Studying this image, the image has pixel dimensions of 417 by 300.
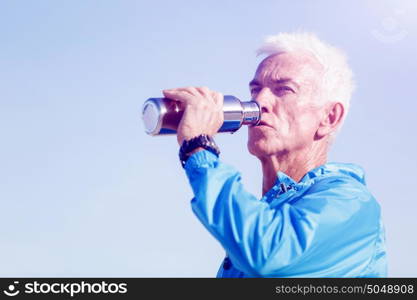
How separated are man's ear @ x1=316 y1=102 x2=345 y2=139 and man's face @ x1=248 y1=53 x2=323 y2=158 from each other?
0.05 m

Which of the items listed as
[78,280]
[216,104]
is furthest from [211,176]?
[78,280]

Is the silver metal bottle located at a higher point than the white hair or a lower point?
lower

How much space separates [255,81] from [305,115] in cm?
38

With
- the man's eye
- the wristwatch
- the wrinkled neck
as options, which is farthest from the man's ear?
the wristwatch

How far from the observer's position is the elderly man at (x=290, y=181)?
2600 millimetres

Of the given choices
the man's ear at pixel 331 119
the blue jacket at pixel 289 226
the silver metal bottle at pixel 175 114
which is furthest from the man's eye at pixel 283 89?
the blue jacket at pixel 289 226

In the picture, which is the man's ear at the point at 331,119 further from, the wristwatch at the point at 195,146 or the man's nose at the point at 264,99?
the wristwatch at the point at 195,146

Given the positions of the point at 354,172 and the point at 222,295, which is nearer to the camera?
the point at 222,295

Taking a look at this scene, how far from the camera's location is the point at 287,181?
3.48 m

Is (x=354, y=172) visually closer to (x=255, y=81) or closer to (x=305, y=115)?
(x=305, y=115)

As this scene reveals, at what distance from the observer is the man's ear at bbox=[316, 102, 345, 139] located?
375 cm

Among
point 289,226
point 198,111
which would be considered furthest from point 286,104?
point 289,226

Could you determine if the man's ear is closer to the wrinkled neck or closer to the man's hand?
the wrinkled neck

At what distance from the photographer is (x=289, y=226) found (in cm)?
263
